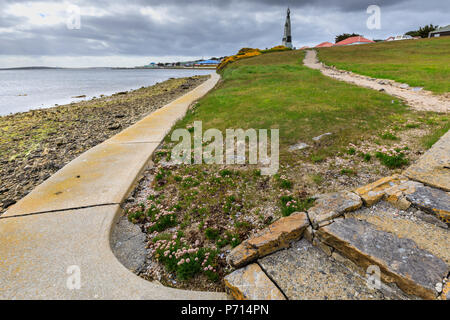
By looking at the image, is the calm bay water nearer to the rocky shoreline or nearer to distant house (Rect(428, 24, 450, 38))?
the rocky shoreline

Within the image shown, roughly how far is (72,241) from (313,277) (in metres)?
4.46

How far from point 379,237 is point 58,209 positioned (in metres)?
6.77

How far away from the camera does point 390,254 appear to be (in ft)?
10.3

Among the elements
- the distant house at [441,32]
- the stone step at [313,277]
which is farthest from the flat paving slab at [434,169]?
the distant house at [441,32]

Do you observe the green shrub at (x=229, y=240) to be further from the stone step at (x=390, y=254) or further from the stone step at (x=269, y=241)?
the stone step at (x=390, y=254)

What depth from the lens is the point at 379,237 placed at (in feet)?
11.4

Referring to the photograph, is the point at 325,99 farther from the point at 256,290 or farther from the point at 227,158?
the point at 256,290

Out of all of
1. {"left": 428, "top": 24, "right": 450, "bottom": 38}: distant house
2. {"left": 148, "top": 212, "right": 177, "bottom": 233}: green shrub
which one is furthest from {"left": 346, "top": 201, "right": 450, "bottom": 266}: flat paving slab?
{"left": 428, "top": 24, "right": 450, "bottom": 38}: distant house

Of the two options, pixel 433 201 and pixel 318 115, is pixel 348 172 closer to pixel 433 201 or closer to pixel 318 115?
pixel 433 201

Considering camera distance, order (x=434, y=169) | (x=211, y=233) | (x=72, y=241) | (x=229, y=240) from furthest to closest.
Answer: (x=434, y=169) → (x=211, y=233) → (x=229, y=240) → (x=72, y=241)

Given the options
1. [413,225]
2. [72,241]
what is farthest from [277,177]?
[72,241]

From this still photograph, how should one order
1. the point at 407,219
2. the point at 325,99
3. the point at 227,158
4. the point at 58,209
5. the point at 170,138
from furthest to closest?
the point at 325,99 < the point at 170,138 < the point at 227,158 < the point at 58,209 < the point at 407,219

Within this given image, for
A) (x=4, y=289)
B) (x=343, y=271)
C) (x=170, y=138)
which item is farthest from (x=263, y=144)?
(x=4, y=289)

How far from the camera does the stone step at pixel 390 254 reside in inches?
110
